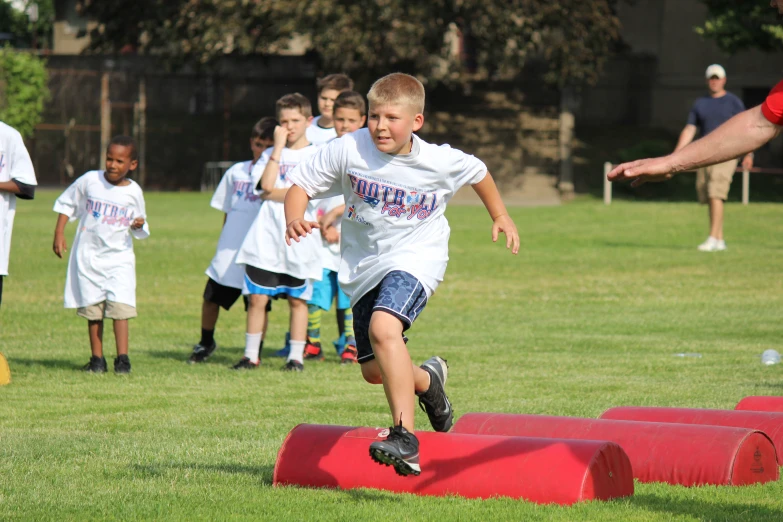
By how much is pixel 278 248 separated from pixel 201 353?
1.25 m

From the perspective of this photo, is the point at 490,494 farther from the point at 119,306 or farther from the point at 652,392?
the point at 119,306

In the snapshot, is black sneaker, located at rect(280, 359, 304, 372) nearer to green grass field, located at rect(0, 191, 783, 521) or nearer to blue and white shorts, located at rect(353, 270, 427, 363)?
green grass field, located at rect(0, 191, 783, 521)

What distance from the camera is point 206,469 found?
579 centimetres

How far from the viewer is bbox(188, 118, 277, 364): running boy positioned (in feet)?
32.5

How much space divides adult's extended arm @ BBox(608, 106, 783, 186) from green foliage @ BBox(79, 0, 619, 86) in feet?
90.0

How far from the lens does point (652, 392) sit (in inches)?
328

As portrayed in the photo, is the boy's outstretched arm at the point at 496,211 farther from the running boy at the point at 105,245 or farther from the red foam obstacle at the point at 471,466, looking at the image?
the running boy at the point at 105,245

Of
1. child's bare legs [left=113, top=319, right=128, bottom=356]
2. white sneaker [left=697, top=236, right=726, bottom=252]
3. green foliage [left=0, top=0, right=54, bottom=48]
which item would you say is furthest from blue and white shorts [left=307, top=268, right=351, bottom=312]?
green foliage [left=0, top=0, right=54, bottom=48]

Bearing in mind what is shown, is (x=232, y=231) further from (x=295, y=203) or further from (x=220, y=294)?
(x=295, y=203)

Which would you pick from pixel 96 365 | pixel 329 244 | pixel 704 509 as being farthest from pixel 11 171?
pixel 704 509

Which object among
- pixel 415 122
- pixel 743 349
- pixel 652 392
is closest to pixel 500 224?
pixel 415 122

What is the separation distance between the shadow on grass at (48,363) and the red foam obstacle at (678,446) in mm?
4706

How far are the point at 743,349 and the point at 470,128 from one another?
2810 cm

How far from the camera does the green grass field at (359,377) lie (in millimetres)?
5098
